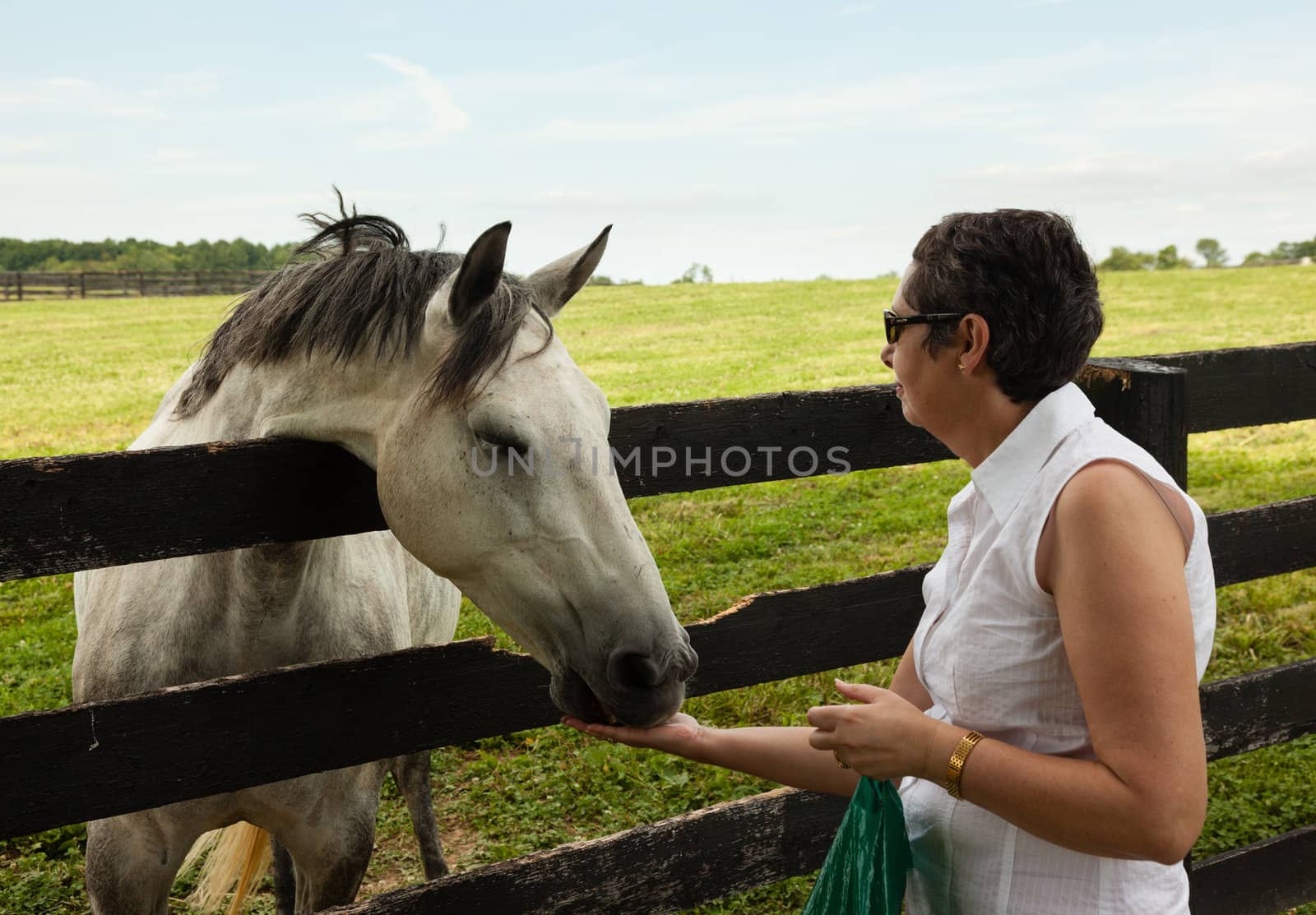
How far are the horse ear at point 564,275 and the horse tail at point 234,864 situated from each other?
6.80 ft

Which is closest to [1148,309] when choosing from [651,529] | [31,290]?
[651,529]

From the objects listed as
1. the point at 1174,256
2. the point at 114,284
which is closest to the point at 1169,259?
the point at 1174,256

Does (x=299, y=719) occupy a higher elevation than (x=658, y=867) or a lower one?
higher

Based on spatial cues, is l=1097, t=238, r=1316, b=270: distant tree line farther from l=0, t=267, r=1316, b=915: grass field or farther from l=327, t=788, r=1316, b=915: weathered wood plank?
l=327, t=788, r=1316, b=915: weathered wood plank

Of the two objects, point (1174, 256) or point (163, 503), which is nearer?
point (163, 503)

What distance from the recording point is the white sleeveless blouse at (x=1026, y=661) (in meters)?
1.58

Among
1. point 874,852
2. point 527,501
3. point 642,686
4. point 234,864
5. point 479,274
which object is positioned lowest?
point 234,864

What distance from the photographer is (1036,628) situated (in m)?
1.58

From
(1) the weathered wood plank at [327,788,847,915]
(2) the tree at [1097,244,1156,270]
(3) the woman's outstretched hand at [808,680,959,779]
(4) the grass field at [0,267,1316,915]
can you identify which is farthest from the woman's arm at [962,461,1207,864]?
(2) the tree at [1097,244,1156,270]

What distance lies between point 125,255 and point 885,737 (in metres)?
56.8

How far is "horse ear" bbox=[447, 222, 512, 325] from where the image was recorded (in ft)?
6.82

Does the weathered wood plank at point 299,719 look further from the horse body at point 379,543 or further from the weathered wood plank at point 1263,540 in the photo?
the weathered wood plank at point 1263,540

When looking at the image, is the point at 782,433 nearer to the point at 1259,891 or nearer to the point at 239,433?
the point at 239,433

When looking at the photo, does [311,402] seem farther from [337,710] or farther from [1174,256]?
[1174,256]
